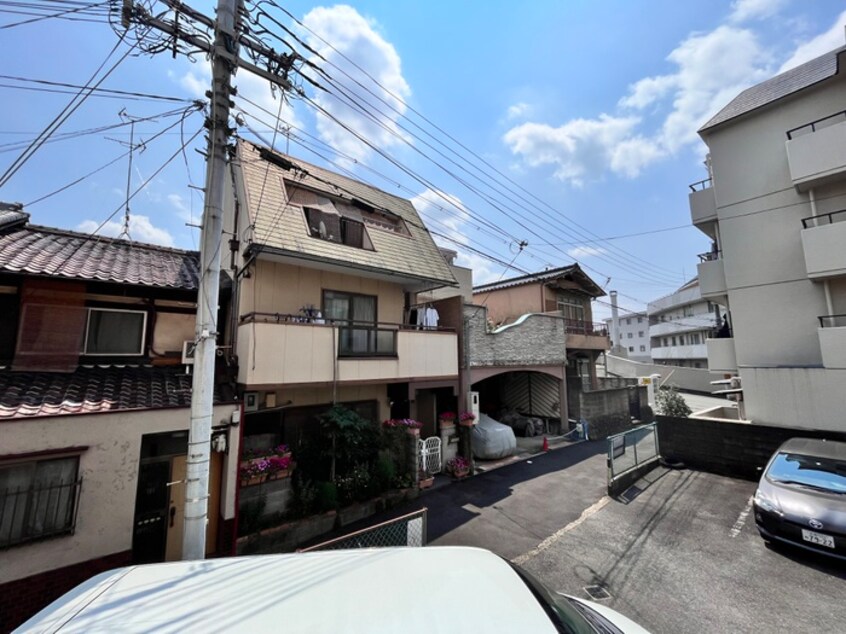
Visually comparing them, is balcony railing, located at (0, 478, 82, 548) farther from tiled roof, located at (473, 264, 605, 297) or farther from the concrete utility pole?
tiled roof, located at (473, 264, 605, 297)

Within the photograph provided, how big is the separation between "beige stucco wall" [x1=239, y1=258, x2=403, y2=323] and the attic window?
3.00ft

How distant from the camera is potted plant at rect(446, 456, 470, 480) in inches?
371

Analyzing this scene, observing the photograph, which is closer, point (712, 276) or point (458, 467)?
point (458, 467)

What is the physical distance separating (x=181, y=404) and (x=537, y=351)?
11.7 meters

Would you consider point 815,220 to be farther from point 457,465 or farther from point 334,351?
point 334,351

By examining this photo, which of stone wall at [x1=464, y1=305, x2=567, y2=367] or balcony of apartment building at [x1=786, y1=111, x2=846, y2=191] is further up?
balcony of apartment building at [x1=786, y1=111, x2=846, y2=191]

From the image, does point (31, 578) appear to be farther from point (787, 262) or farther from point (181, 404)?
point (787, 262)

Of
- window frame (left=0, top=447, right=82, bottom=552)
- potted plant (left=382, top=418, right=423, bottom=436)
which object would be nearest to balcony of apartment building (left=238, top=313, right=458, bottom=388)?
potted plant (left=382, top=418, right=423, bottom=436)

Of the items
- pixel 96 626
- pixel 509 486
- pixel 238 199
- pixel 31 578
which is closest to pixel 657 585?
pixel 509 486

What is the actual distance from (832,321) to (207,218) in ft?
48.9

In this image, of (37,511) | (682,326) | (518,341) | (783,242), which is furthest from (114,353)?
(682,326)

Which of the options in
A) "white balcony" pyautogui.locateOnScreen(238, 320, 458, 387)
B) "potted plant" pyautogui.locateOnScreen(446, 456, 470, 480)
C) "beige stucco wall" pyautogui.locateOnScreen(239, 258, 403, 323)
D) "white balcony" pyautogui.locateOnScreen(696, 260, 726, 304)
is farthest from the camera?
"white balcony" pyautogui.locateOnScreen(696, 260, 726, 304)

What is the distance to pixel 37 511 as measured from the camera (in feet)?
13.9

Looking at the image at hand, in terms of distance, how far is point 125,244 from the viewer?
26.1 ft
